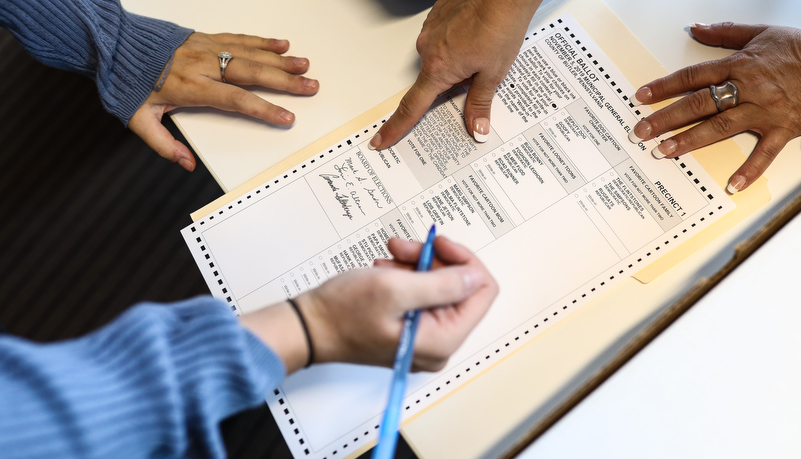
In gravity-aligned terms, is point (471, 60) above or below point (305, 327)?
above

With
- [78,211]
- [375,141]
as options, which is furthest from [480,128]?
[78,211]

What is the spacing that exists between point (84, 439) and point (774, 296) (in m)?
0.63

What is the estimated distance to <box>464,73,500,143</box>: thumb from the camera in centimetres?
65

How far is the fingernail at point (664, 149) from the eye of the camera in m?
0.63

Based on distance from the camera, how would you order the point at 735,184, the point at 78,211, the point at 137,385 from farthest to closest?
1. the point at 78,211
2. the point at 735,184
3. the point at 137,385

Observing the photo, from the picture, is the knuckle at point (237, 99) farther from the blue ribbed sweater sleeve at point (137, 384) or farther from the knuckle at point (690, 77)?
the knuckle at point (690, 77)

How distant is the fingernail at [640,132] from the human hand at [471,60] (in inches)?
7.5

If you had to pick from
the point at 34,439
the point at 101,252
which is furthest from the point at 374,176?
the point at 101,252

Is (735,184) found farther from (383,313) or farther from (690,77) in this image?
(383,313)

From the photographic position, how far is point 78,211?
1.33 metres

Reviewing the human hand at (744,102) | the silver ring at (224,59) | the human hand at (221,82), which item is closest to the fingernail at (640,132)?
the human hand at (744,102)

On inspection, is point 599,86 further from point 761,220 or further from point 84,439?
point 84,439

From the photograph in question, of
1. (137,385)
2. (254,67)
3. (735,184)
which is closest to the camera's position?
(137,385)

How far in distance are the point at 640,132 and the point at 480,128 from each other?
21 centimetres
